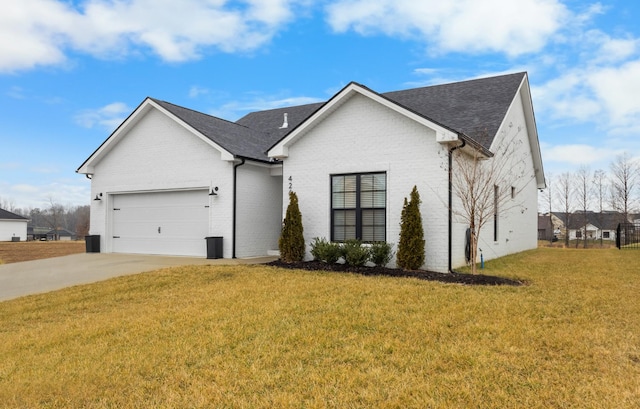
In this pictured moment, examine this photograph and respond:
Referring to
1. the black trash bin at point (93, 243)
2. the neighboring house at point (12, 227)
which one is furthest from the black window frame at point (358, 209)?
the neighboring house at point (12, 227)

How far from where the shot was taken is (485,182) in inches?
496

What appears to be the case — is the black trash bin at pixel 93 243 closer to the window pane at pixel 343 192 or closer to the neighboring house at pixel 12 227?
the window pane at pixel 343 192

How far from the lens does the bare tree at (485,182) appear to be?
A: 10461mm

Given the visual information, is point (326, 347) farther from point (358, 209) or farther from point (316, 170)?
point (316, 170)

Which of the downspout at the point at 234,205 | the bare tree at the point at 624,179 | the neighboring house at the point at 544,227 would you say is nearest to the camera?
the downspout at the point at 234,205

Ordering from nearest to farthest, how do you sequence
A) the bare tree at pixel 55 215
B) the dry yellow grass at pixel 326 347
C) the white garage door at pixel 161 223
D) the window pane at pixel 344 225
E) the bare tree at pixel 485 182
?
the dry yellow grass at pixel 326 347, the bare tree at pixel 485 182, the window pane at pixel 344 225, the white garage door at pixel 161 223, the bare tree at pixel 55 215

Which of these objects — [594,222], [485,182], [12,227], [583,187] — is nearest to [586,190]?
[583,187]

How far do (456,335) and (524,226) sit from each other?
15.4 meters

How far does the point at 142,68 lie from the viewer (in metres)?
17.3

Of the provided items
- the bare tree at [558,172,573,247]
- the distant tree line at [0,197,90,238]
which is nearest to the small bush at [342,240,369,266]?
the bare tree at [558,172,573,247]

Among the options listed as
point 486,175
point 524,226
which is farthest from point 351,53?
point 524,226

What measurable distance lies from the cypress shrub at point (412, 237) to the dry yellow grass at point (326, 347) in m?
1.83

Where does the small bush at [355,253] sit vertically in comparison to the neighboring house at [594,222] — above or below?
below

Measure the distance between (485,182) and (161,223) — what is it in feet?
35.5
